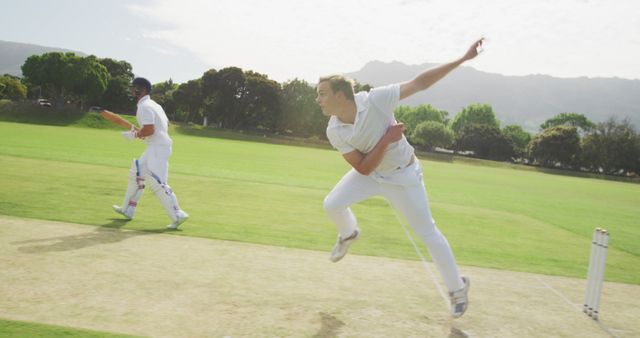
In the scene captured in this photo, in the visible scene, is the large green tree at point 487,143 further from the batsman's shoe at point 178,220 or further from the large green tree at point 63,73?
the batsman's shoe at point 178,220

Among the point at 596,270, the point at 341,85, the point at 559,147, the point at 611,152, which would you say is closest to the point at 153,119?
the point at 341,85

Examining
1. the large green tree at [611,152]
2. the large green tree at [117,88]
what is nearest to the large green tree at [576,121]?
the large green tree at [611,152]

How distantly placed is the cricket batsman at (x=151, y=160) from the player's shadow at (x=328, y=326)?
4174 millimetres

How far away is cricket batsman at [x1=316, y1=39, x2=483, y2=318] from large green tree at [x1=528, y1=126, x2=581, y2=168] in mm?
109170

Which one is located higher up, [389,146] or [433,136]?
[433,136]

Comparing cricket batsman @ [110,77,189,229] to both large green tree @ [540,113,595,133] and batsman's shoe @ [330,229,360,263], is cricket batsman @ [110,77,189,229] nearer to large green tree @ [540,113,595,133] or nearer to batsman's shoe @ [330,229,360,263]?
batsman's shoe @ [330,229,360,263]

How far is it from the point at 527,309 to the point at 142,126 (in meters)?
6.39

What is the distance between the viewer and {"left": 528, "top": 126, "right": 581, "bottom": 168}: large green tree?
328 feet

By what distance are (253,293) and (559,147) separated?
11027 cm

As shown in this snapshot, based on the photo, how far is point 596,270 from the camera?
468 cm

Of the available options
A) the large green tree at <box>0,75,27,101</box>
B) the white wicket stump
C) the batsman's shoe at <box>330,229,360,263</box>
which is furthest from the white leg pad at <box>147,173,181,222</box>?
the large green tree at <box>0,75,27,101</box>

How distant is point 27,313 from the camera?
3.64m

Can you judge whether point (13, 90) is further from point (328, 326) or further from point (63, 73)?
point (328, 326)

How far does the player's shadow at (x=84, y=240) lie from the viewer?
562 cm
